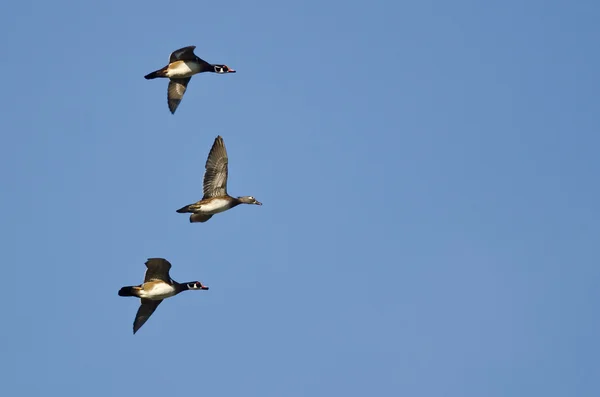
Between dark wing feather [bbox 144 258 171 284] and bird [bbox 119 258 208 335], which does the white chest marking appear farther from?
dark wing feather [bbox 144 258 171 284]

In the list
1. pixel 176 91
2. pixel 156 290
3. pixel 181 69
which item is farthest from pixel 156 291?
pixel 181 69

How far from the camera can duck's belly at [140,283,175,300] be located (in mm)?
37469

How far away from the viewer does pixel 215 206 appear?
40.2 metres

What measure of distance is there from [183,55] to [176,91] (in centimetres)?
170

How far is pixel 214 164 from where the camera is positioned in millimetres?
40375

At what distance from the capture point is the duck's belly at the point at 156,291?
3747 centimetres

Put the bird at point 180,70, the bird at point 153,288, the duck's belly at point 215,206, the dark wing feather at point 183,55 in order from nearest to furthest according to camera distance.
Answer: the bird at point 153,288, the duck's belly at point 215,206, the dark wing feather at point 183,55, the bird at point 180,70

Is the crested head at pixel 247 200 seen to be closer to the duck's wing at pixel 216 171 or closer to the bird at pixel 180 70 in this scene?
the duck's wing at pixel 216 171

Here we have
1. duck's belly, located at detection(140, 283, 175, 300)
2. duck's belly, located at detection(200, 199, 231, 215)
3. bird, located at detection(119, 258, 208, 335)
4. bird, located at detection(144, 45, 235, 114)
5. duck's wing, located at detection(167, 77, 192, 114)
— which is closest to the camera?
bird, located at detection(119, 258, 208, 335)

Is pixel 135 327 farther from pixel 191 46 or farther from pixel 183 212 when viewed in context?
pixel 191 46

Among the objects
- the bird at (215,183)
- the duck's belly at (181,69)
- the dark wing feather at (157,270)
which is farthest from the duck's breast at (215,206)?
the duck's belly at (181,69)

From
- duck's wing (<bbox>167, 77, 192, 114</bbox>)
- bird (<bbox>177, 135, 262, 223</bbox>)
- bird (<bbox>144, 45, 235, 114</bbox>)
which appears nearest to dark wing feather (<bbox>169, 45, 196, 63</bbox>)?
bird (<bbox>144, 45, 235, 114</bbox>)

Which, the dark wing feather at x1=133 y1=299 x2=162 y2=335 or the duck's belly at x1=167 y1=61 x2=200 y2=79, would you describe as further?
the duck's belly at x1=167 y1=61 x2=200 y2=79

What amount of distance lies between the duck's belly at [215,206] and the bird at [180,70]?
4.50 m
